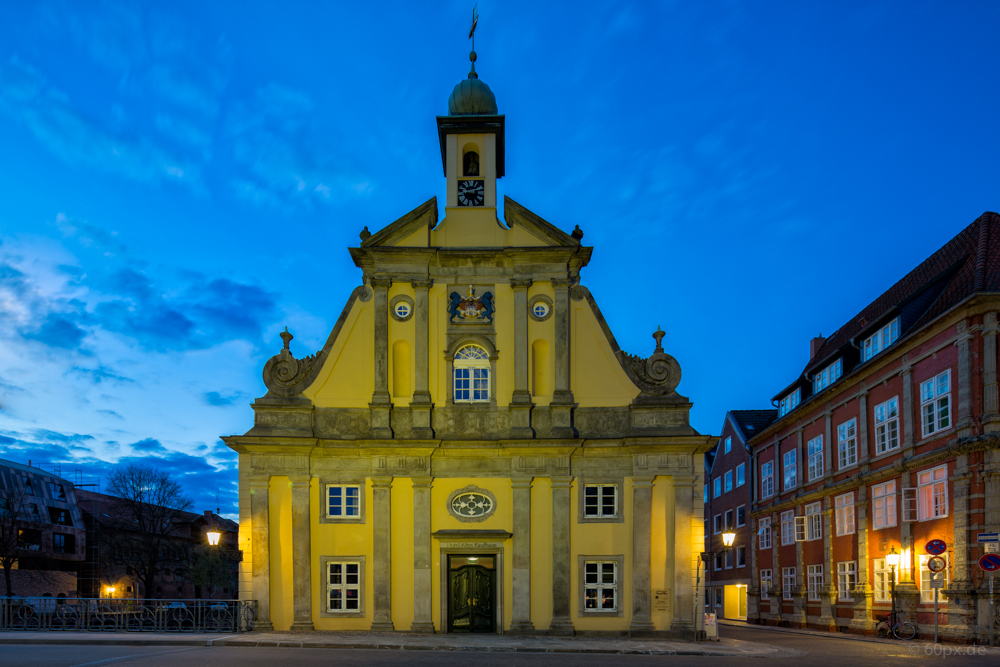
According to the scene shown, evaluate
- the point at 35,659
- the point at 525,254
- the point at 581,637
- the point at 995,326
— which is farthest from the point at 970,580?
the point at 35,659

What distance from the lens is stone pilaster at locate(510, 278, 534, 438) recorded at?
91.9 ft

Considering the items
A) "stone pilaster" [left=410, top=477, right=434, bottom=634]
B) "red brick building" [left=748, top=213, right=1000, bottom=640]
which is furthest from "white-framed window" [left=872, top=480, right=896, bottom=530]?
"stone pilaster" [left=410, top=477, right=434, bottom=634]

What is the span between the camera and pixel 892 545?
30.5 m

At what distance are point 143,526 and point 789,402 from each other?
45.0m

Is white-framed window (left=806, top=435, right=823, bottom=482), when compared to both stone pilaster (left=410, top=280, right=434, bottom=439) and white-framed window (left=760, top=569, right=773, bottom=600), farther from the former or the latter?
stone pilaster (left=410, top=280, right=434, bottom=439)

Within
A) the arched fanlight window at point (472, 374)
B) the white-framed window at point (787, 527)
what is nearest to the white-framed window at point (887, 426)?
the white-framed window at point (787, 527)

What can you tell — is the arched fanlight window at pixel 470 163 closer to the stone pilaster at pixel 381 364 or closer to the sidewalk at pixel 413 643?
the stone pilaster at pixel 381 364

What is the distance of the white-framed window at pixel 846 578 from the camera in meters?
34.4

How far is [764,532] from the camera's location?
154 ft

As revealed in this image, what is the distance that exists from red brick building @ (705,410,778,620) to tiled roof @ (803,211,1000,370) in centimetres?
1750

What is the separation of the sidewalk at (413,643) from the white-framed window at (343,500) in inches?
157

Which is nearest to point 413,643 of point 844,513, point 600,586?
point 600,586

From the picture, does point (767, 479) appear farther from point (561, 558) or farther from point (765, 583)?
point (561, 558)

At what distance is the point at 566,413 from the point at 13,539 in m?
48.0
